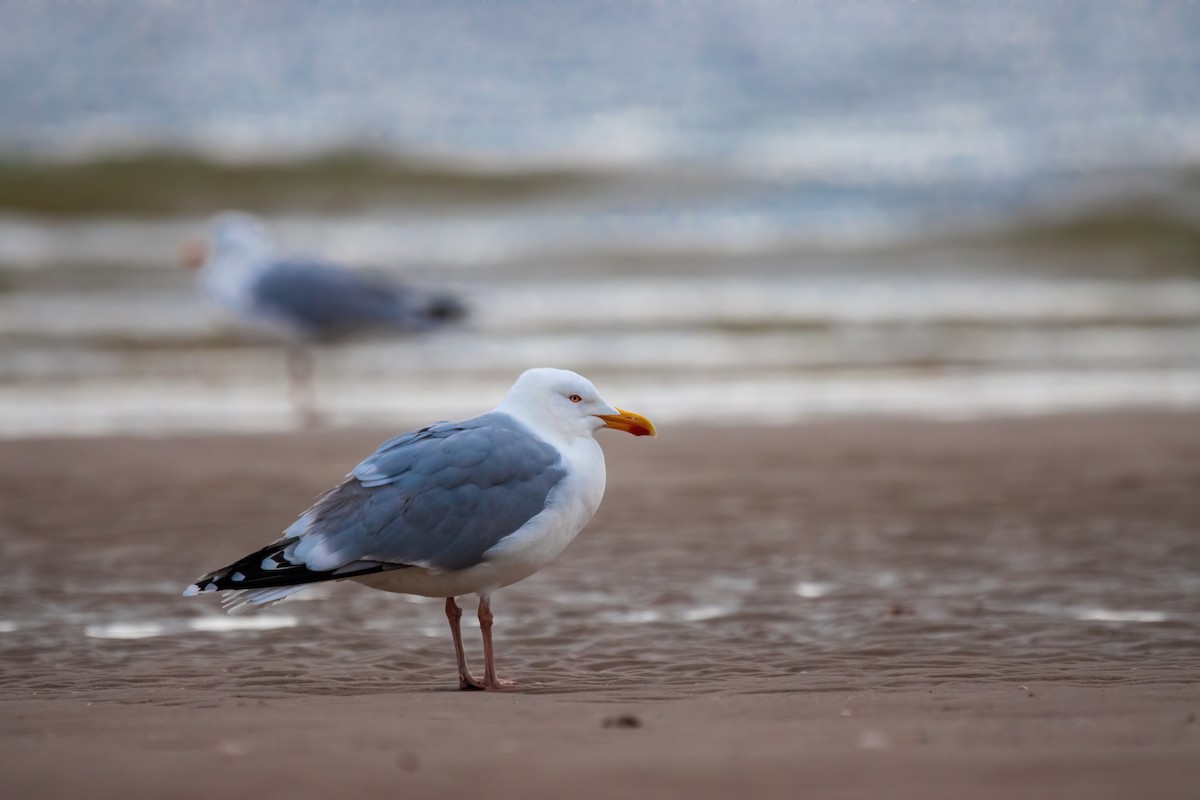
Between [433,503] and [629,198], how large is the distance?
21.4 m

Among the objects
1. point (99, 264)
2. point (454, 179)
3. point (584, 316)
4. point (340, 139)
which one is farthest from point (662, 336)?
point (340, 139)

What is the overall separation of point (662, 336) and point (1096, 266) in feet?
24.8

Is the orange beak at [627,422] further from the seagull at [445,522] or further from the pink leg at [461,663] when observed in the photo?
the pink leg at [461,663]

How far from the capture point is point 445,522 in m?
5.02

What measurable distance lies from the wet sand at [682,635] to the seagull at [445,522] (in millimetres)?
318

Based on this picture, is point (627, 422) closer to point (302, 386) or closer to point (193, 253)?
point (302, 386)

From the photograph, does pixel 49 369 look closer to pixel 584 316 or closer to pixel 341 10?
pixel 584 316

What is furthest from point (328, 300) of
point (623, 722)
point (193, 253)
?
point (623, 722)

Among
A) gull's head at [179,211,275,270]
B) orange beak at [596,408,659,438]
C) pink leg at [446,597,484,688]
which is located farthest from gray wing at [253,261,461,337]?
pink leg at [446,597,484,688]

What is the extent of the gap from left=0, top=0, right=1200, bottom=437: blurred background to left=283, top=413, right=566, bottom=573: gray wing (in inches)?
231

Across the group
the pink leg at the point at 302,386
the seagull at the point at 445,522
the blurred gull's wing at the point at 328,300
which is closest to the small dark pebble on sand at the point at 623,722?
the seagull at the point at 445,522

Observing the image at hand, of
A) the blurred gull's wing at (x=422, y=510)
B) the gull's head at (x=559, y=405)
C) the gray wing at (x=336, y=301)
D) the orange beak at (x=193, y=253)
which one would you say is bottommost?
the blurred gull's wing at (x=422, y=510)

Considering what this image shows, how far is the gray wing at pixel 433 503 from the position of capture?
4.95 meters

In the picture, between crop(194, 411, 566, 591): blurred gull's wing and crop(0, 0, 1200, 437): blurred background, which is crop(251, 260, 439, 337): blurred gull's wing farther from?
crop(194, 411, 566, 591): blurred gull's wing
